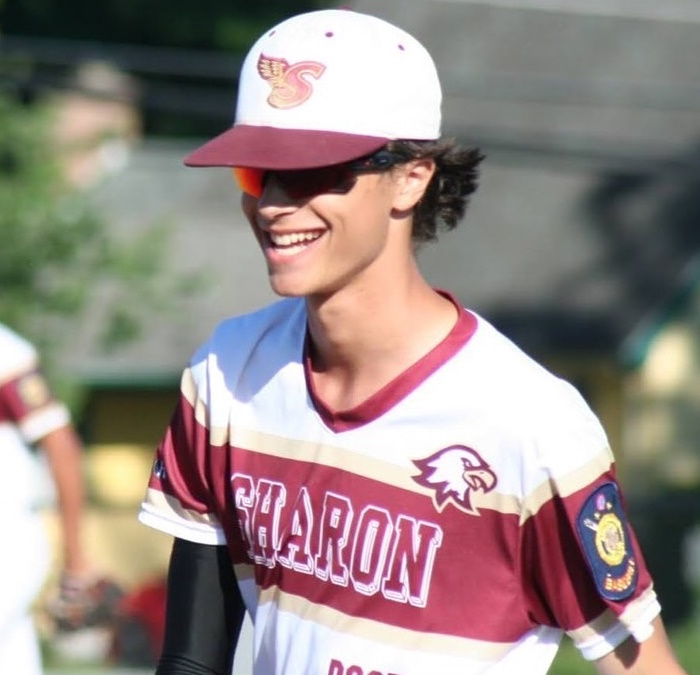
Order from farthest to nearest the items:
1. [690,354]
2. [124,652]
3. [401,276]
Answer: [690,354] < [124,652] < [401,276]

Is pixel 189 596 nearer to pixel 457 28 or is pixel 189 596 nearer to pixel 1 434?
pixel 1 434

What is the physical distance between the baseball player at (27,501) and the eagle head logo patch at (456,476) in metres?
2.76

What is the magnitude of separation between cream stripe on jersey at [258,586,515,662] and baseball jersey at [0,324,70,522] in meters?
2.75

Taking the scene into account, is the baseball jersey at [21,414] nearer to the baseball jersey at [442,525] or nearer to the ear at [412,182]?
the baseball jersey at [442,525]

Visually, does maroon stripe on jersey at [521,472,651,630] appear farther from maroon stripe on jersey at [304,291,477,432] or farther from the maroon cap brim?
the maroon cap brim

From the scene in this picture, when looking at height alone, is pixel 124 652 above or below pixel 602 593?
below

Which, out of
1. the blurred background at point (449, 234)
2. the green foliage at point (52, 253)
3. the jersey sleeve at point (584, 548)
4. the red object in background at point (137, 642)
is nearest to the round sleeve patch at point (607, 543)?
the jersey sleeve at point (584, 548)

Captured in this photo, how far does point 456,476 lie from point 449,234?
1327 cm

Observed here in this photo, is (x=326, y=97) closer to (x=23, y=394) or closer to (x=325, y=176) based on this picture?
(x=325, y=176)

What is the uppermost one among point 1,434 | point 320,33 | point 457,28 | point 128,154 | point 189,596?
point 320,33

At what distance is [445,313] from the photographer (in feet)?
10.8

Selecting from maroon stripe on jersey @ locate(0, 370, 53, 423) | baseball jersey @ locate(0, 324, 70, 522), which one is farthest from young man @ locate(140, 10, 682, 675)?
maroon stripe on jersey @ locate(0, 370, 53, 423)

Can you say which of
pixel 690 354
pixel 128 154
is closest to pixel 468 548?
pixel 690 354

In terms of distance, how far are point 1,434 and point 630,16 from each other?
20165 millimetres
